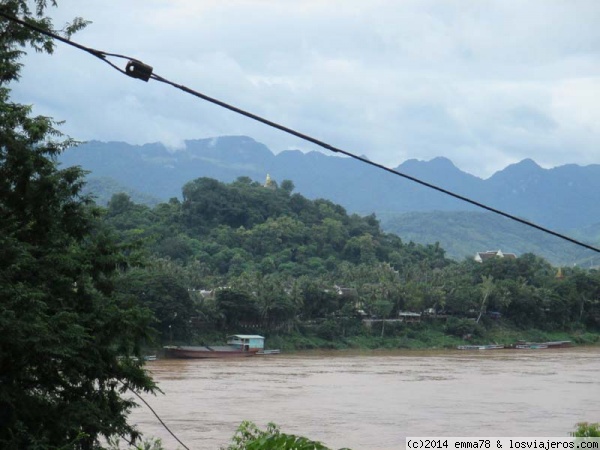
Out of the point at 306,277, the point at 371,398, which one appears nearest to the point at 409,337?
the point at 306,277

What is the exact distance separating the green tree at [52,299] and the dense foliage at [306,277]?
65.3 feet

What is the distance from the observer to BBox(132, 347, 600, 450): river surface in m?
18.3

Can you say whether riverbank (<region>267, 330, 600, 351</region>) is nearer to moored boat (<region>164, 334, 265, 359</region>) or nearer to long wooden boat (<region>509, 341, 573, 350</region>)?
long wooden boat (<region>509, 341, 573, 350</region>)

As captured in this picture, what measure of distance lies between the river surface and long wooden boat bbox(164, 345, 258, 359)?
784 millimetres

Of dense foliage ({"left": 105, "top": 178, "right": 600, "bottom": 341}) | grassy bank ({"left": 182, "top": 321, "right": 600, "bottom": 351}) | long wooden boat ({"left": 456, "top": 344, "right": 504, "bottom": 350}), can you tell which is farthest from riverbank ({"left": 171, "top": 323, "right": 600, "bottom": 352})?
long wooden boat ({"left": 456, "top": 344, "right": 504, "bottom": 350})

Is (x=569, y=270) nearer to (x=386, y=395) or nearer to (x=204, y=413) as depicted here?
(x=386, y=395)

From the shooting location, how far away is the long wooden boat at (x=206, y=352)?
3594 cm

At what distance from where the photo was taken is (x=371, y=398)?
77.1ft

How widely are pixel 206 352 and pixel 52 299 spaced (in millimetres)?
28652

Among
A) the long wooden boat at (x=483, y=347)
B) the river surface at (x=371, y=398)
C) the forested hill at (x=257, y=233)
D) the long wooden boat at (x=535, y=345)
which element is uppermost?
the forested hill at (x=257, y=233)

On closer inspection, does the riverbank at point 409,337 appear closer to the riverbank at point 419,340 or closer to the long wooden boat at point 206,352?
the riverbank at point 419,340

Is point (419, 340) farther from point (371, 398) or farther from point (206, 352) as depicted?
point (371, 398)

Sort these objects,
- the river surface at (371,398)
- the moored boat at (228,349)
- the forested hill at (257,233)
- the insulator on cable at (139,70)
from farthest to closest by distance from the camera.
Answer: the forested hill at (257,233), the moored boat at (228,349), the river surface at (371,398), the insulator on cable at (139,70)

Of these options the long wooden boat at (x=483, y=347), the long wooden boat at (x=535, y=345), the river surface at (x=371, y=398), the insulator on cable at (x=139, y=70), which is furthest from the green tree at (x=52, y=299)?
the long wooden boat at (x=535, y=345)
